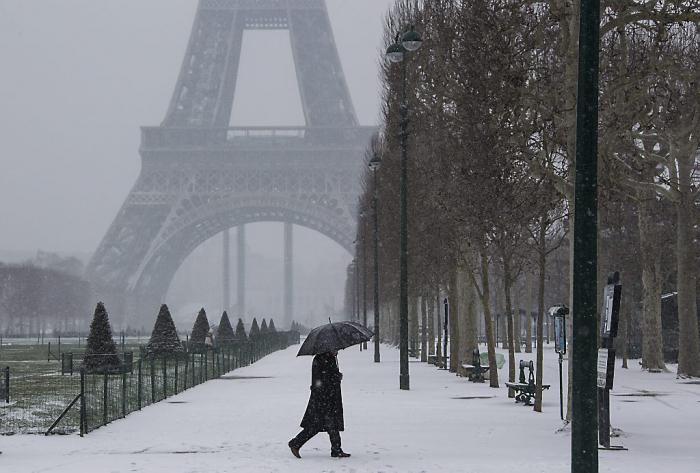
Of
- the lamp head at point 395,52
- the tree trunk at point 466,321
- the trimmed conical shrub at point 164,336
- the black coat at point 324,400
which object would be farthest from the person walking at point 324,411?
the trimmed conical shrub at point 164,336

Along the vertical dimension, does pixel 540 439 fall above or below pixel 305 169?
below

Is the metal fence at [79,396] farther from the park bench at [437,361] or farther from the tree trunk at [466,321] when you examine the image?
the tree trunk at [466,321]

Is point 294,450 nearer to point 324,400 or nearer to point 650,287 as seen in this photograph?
point 324,400

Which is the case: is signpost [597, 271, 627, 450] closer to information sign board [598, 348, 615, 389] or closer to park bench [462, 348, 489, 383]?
information sign board [598, 348, 615, 389]

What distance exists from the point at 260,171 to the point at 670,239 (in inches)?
3050

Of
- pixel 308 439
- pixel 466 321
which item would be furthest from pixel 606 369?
pixel 466 321

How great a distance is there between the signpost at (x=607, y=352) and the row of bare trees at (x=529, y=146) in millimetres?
2975

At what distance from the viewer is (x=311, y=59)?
123 m

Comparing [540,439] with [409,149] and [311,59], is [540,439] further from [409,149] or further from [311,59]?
[311,59]

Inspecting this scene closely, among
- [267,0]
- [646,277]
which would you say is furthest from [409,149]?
[267,0]

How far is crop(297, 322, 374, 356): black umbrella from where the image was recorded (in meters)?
13.2

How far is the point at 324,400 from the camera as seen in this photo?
1315 centimetres

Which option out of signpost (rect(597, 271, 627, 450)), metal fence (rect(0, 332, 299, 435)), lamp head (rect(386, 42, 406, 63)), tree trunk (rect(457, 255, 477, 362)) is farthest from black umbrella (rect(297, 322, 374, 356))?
tree trunk (rect(457, 255, 477, 362))

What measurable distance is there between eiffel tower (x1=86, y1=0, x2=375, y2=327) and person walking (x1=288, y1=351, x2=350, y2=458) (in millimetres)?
91981
